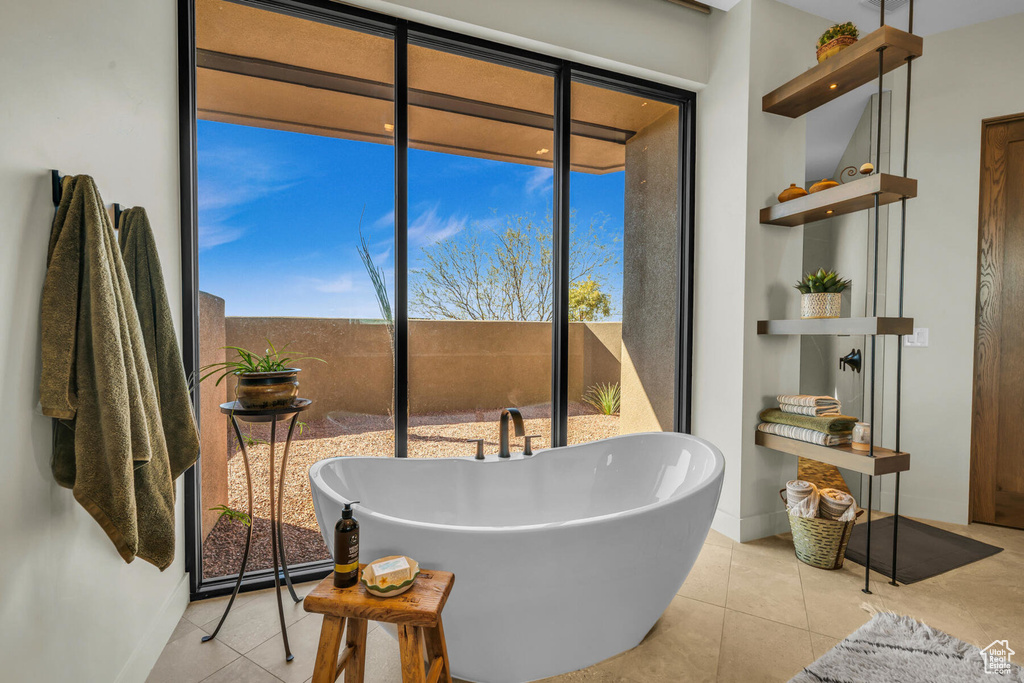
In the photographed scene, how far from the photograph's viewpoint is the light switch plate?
2924 mm

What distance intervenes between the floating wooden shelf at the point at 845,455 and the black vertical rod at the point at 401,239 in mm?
1873

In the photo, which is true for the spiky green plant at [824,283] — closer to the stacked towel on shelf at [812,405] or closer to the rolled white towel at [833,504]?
the stacked towel on shelf at [812,405]

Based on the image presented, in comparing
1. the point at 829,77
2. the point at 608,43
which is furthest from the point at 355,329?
the point at 829,77

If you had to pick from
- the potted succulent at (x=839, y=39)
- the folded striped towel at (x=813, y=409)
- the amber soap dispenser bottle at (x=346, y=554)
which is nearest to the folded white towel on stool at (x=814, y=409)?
the folded striped towel at (x=813, y=409)

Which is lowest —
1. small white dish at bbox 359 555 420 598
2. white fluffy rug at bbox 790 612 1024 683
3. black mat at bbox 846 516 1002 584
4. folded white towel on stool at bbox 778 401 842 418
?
black mat at bbox 846 516 1002 584

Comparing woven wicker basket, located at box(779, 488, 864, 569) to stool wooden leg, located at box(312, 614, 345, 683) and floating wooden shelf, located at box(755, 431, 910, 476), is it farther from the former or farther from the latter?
stool wooden leg, located at box(312, 614, 345, 683)

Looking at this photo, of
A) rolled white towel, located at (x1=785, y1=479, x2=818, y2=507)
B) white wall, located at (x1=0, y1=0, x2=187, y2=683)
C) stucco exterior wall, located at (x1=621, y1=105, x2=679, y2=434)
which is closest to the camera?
white wall, located at (x1=0, y1=0, x2=187, y2=683)

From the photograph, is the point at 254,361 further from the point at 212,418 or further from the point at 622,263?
the point at 622,263


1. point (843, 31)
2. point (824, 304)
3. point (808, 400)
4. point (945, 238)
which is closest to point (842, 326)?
point (824, 304)

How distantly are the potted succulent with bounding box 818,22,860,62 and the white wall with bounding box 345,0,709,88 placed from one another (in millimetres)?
624

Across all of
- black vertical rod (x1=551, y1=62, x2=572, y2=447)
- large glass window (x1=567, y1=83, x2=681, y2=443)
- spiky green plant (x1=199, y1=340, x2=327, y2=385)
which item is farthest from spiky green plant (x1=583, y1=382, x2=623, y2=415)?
spiky green plant (x1=199, y1=340, x2=327, y2=385)

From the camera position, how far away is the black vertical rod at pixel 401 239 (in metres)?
2.27

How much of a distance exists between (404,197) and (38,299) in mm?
1456

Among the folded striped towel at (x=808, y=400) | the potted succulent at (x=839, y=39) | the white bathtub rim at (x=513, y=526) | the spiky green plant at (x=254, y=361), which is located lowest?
the white bathtub rim at (x=513, y=526)
